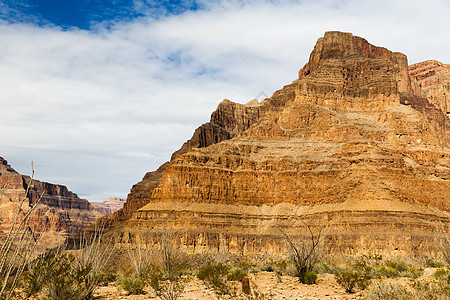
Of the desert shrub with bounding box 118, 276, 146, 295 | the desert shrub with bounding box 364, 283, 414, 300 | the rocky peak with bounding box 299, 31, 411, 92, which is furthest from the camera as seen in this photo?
the rocky peak with bounding box 299, 31, 411, 92

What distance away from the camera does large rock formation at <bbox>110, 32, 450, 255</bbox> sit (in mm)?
90875

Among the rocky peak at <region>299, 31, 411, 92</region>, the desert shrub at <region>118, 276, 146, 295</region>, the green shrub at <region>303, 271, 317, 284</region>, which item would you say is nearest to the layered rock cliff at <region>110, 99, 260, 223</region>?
the rocky peak at <region>299, 31, 411, 92</region>

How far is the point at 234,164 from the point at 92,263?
103 m

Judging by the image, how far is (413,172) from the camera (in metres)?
106

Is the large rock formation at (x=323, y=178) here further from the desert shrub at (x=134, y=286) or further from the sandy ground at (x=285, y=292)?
the desert shrub at (x=134, y=286)

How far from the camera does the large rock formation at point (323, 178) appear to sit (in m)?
90.9

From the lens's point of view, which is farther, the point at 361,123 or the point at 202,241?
the point at 361,123

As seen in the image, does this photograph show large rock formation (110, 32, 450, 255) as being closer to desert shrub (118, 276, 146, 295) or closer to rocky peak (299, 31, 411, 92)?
rocky peak (299, 31, 411, 92)

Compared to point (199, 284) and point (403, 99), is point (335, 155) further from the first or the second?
point (199, 284)

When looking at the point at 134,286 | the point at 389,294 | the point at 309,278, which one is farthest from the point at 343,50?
the point at 389,294

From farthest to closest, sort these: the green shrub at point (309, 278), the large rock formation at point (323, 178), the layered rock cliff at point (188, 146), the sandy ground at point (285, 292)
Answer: the layered rock cliff at point (188, 146) < the large rock formation at point (323, 178) < the green shrub at point (309, 278) < the sandy ground at point (285, 292)

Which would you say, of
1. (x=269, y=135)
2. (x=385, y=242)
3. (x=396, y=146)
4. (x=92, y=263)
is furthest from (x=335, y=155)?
(x=92, y=263)

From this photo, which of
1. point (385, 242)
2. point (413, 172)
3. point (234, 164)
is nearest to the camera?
point (385, 242)

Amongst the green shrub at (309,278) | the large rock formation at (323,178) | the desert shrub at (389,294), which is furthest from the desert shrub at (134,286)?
the large rock formation at (323,178)
